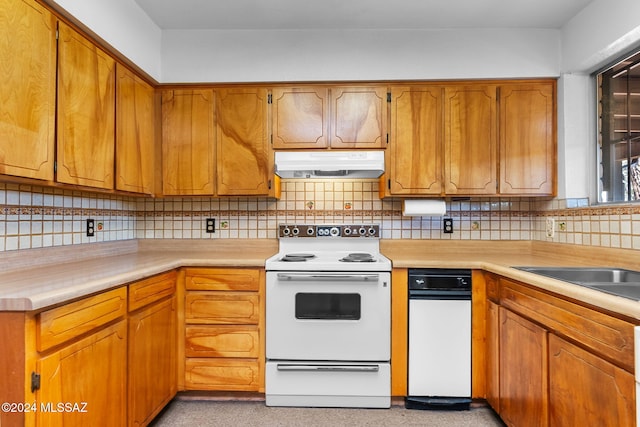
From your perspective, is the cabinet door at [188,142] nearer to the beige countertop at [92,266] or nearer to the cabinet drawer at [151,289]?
the beige countertop at [92,266]

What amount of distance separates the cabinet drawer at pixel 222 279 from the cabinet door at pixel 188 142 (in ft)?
1.95

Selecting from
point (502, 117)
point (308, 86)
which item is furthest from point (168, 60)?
point (502, 117)

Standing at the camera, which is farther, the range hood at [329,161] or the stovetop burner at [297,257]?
the range hood at [329,161]

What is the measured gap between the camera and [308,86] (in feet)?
8.08

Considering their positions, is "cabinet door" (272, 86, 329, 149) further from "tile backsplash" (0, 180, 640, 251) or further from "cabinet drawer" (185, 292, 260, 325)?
"cabinet drawer" (185, 292, 260, 325)

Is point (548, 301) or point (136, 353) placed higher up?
point (548, 301)

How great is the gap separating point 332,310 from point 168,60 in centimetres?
204

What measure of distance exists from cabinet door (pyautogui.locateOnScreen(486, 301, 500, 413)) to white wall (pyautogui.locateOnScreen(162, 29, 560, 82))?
1556 mm

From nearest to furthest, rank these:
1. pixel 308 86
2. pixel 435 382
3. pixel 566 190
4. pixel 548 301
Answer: pixel 548 301, pixel 435 382, pixel 566 190, pixel 308 86

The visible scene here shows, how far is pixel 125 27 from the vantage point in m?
2.07

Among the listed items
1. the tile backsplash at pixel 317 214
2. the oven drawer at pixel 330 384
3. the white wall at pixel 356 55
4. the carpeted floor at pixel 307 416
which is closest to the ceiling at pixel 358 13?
the white wall at pixel 356 55

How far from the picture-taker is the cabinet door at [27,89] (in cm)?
137

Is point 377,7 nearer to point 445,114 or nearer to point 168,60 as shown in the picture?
point 445,114

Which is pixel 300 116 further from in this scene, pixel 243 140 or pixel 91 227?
pixel 91 227
